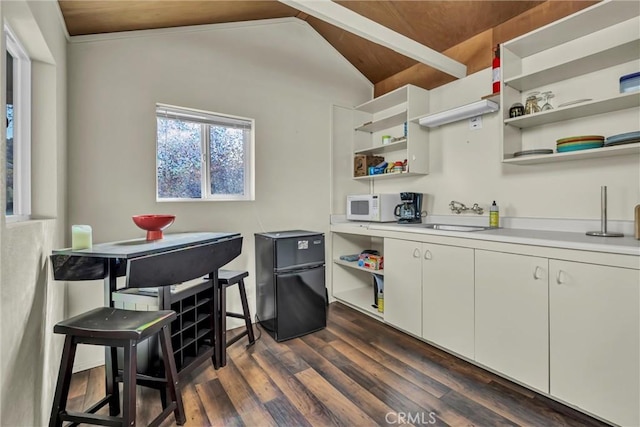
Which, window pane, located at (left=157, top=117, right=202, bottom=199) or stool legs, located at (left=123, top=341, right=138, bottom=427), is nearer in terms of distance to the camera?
stool legs, located at (left=123, top=341, right=138, bottom=427)

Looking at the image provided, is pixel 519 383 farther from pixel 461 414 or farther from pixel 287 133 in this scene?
pixel 287 133

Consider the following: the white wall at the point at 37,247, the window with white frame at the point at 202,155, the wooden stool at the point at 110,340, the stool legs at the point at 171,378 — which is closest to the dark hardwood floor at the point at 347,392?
the stool legs at the point at 171,378

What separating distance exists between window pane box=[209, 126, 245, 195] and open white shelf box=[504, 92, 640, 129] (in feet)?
7.36

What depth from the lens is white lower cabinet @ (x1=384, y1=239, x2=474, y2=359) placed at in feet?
6.65

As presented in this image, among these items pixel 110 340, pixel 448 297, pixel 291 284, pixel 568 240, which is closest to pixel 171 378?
pixel 110 340

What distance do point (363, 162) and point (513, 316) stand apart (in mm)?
2165

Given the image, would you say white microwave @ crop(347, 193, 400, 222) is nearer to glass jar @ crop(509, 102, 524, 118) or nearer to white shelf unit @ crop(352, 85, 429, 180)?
white shelf unit @ crop(352, 85, 429, 180)

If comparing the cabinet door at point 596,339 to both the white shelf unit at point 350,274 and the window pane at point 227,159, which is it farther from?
the window pane at point 227,159

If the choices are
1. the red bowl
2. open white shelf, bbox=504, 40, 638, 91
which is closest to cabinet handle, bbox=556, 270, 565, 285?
open white shelf, bbox=504, 40, 638, 91

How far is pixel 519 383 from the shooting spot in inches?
70.4

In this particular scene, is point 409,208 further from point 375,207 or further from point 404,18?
point 404,18

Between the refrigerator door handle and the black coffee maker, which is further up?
the black coffee maker

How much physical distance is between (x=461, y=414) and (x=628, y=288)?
1022 millimetres

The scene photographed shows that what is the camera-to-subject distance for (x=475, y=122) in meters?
2.60
